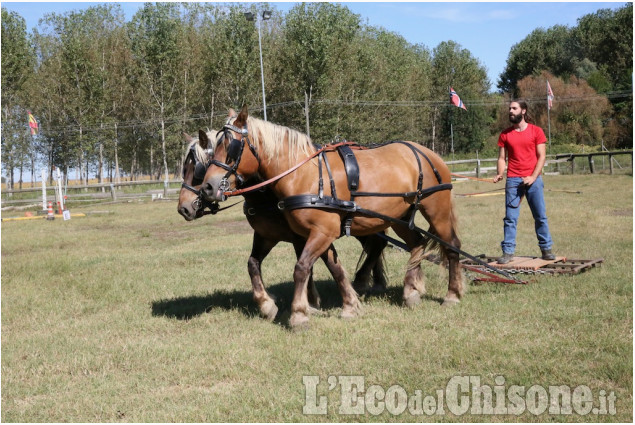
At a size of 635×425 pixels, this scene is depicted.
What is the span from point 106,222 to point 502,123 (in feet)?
189

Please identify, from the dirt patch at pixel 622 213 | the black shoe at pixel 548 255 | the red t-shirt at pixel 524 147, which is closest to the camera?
the red t-shirt at pixel 524 147

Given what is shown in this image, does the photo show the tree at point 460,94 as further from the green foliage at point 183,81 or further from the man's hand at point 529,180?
the man's hand at point 529,180

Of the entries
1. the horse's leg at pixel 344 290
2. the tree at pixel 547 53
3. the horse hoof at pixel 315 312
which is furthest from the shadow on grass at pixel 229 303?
the tree at pixel 547 53

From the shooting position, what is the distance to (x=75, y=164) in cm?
5375

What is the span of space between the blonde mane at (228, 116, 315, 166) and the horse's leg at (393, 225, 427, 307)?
1.73 meters

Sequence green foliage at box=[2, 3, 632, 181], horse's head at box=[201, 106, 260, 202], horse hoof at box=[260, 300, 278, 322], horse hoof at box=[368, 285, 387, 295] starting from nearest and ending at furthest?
horse's head at box=[201, 106, 260, 202] < horse hoof at box=[260, 300, 278, 322] < horse hoof at box=[368, 285, 387, 295] < green foliage at box=[2, 3, 632, 181]

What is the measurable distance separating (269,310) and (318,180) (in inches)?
58.3

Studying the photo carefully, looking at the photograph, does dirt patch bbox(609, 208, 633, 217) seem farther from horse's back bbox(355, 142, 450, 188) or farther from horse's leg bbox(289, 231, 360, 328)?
horse's leg bbox(289, 231, 360, 328)

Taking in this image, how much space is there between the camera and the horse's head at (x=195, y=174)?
19.1ft

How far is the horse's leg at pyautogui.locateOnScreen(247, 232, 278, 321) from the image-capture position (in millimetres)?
6438

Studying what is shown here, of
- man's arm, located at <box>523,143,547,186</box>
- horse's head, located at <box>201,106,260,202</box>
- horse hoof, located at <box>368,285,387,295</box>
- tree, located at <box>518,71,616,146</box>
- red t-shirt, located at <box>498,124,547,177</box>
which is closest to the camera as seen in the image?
horse's head, located at <box>201,106,260,202</box>

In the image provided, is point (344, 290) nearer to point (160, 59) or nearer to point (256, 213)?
point (256, 213)

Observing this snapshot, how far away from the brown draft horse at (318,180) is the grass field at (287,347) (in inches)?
14.7

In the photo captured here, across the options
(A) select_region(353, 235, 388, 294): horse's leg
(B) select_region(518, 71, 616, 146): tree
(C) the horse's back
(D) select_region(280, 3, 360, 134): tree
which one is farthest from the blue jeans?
(B) select_region(518, 71, 616, 146): tree
